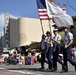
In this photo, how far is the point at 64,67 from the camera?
11625 millimetres

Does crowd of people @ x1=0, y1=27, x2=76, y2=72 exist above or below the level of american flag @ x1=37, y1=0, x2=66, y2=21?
below

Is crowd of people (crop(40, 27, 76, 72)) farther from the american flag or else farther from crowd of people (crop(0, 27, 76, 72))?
the american flag

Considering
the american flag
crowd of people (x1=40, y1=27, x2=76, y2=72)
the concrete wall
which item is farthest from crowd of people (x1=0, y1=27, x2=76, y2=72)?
the concrete wall

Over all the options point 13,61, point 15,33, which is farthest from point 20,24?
point 13,61

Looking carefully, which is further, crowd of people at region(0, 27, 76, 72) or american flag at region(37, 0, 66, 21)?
american flag at region(37, 0, 66, 21)

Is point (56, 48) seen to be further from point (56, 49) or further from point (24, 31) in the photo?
point (24, 31)

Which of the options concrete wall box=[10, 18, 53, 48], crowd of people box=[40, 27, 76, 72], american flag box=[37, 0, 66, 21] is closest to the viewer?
crowd of people box=[40, 27, 76, 72]

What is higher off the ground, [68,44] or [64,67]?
[68,44]

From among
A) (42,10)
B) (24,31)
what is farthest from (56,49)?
(24,31)

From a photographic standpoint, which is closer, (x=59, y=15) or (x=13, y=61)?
(x=59, y=15)

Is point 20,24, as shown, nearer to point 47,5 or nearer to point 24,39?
point 24,39

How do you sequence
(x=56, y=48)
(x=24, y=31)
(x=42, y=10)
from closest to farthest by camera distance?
1. (x=56, y=48)
2. (x=42, y=10)
3. (x=24, y=31)

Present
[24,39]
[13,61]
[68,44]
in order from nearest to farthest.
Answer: [68,44]
[13,61]
[24,39]

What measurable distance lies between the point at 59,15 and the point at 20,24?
8701 centimetres
